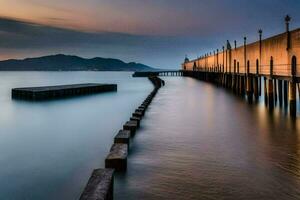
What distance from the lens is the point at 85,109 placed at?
30.7m

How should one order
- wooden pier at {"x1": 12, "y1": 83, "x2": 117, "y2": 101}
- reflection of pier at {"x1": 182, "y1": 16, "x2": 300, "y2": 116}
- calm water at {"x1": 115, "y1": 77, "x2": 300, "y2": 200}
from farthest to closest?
1. wooden pier at {"x1": 12, "y1": 83, "x2": 117, "y2": 101}
2. reflection of pier at {"x1": 182, "y1": 16, "x2": 300, "y2": 116}
3. calm water at {"x1": 115, "y1": 77, "x2": 300, "y2": 200}

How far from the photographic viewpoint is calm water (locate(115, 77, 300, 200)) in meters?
7.45

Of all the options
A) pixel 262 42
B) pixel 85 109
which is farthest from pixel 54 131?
pixel 262 42

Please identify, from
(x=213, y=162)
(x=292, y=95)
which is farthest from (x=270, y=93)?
(x=213, y=162)

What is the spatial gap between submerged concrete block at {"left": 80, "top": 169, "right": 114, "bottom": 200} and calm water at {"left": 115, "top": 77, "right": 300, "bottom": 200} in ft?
2.55

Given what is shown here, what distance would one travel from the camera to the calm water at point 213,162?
7.45 meters

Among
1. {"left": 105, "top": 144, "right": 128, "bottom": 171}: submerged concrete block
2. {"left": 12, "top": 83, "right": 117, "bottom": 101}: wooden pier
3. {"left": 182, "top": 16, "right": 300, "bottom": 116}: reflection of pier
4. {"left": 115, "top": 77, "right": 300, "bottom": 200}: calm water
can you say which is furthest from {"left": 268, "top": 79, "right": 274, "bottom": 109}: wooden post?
{"left": 12, "top": 83, "right": 117, "bottom": 101}: wooden pier

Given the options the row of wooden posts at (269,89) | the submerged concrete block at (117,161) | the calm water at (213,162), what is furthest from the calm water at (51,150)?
the row of wooden posts at (269,89)

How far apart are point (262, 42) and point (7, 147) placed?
72.0 ft

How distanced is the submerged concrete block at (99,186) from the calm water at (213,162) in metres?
0.78

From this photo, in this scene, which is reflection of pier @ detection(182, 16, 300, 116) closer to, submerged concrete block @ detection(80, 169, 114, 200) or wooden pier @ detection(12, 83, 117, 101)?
submerged concrete block @ detection(80, 169, 114, 200)

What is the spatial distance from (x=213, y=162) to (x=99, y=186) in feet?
15.1

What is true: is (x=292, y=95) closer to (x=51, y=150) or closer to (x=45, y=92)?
(x=51, y=150)

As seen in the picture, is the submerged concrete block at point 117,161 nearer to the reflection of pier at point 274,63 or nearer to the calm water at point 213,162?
the calm water at point 213,162
